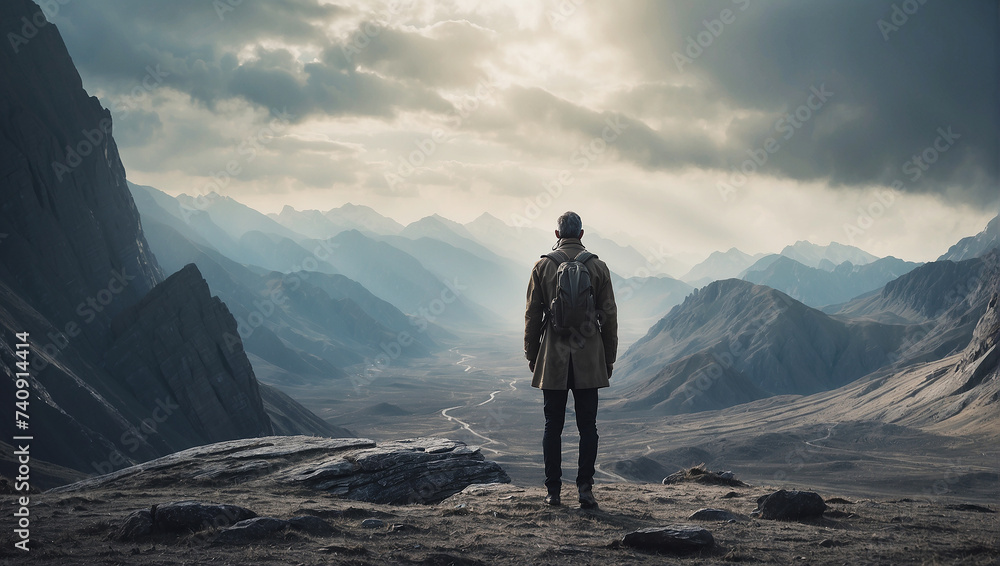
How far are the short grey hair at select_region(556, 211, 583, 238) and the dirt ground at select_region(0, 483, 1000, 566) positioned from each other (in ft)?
15.7

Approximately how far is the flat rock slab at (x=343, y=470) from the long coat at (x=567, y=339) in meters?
6.94

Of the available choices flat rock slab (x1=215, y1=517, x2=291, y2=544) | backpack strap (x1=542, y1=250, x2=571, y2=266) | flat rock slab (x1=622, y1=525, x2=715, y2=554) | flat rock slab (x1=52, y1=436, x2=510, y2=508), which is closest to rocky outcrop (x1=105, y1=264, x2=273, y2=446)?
flat rock slab (x1=52, y1=436, x2=510, y2=508)

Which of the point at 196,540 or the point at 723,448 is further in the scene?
the point at 723,448

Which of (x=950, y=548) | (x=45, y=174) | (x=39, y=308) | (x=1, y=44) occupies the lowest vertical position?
(x=950, y=548)

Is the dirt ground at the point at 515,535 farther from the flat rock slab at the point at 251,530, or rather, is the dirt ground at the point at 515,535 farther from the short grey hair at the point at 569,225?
the short grey hair at the point at 569,225

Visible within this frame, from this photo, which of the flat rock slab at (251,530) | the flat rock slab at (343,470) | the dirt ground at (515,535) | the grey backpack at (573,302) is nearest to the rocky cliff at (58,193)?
the flat rock slab at (343,470)

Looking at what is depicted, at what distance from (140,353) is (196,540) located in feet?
299

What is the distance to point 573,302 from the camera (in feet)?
32.9

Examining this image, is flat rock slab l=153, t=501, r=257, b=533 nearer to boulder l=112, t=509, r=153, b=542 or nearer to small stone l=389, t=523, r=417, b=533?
boulder l=112, t=509, r=153, b=542

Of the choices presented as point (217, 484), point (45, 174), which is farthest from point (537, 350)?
point (45, 174)

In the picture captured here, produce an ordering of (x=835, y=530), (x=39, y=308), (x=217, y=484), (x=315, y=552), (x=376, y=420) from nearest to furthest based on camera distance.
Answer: (x=315, y=552) < (x=835, y=530) < (x=217, y=484) < (x=39, y=308) < (x=376, y=420)

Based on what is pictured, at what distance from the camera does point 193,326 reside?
301ft

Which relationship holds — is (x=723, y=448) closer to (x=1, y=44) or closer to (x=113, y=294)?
(x=113, y=294)

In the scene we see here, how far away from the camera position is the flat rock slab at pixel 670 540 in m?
8.12
